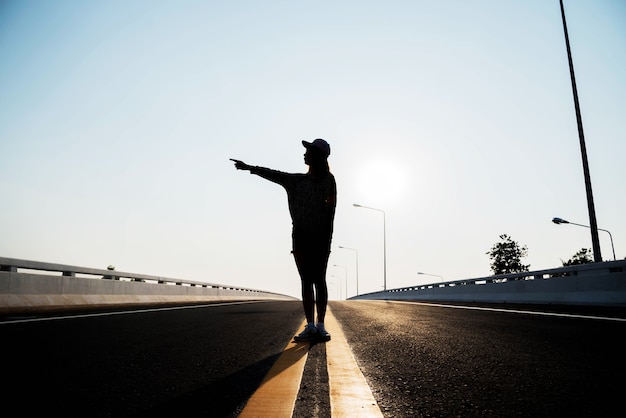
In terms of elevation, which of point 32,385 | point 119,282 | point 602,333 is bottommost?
point 32,385

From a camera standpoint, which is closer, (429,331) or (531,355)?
(531,355)

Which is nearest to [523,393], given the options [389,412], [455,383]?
[455,383]

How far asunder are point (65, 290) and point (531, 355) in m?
9.83

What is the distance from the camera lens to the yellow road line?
6.64ft

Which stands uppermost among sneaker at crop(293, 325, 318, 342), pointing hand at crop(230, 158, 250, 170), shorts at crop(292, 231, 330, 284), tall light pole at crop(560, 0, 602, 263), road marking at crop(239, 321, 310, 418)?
tall light pole at crop(560, 0, 602, 263)

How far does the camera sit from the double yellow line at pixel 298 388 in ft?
6.62

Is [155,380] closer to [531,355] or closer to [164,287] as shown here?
[531,355]

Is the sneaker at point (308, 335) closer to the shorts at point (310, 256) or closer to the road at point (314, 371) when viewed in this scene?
the road at point (314, 371)

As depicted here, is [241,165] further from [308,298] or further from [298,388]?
[298,388]

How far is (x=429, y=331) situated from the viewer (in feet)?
18.0

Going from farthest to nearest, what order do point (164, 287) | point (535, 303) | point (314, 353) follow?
point (164, 287) → point (535, 303) → point (314, 353)

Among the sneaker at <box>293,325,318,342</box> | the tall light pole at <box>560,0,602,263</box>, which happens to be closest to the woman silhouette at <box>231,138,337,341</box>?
the sneaker at <box>293,325,318,342</box>

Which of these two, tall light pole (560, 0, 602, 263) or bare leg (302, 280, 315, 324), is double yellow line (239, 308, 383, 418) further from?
tall light pole (560, 0, 602, 263)

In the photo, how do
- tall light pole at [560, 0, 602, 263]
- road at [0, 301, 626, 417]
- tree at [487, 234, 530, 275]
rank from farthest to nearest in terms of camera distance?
tree at [487, 234, 530, 275] < tall light pole at [560, 0, 602, 263] < road at [0, 301, 626, 417]
